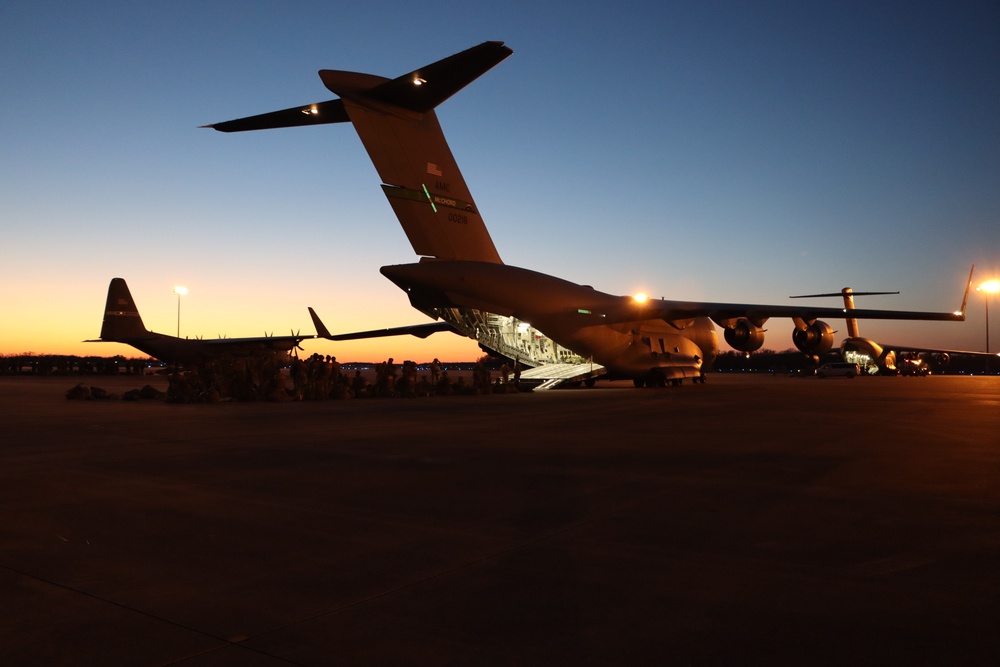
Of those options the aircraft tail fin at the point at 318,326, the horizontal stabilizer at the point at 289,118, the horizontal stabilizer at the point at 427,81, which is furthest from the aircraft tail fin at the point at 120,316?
the horizontal stabilizer at the point at 427,81

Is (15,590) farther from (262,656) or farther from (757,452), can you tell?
(757,452)

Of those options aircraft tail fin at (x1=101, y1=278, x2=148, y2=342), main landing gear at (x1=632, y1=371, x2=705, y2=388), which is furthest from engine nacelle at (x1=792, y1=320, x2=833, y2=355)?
aircraft tail fin at (x1=101, y1=278, x2=148, y2=342)

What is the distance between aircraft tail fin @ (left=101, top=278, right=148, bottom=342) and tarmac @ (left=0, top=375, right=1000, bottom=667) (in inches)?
1219

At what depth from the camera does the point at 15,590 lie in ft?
9.44

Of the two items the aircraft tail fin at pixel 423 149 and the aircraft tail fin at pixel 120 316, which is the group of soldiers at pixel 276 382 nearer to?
the aircraft tail fin at pixel 423 149

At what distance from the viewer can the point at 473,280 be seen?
16.8m

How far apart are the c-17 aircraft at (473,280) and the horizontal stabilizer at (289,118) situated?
2 cm

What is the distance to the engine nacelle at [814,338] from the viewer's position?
1964 centimetres

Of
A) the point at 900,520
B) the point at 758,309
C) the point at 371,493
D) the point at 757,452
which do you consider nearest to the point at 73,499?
the point at 371,493

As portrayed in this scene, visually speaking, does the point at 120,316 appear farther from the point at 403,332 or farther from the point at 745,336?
the point at 745,336

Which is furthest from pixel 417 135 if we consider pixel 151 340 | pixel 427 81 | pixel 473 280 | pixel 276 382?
pixel 151 340

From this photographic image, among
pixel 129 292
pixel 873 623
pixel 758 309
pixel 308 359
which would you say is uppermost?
pixel 129 292

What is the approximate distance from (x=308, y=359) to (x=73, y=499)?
13.8 metres

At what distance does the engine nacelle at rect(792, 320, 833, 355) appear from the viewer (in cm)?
1964
